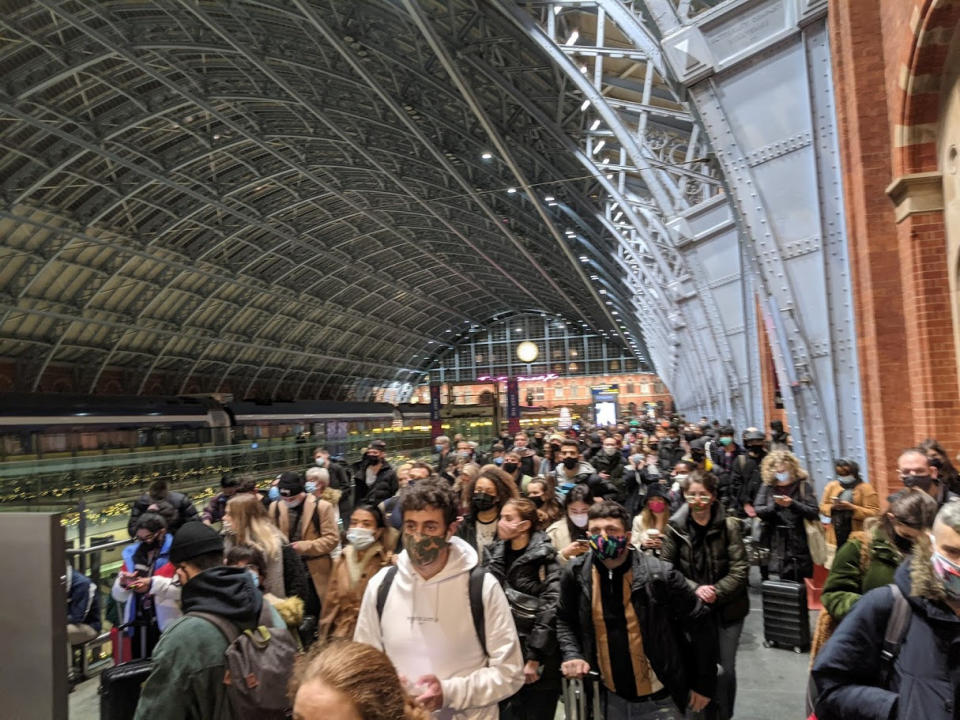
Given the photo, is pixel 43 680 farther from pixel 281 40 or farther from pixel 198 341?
pixel 198 341

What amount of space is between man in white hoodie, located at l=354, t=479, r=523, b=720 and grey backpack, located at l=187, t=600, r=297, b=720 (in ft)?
1.08

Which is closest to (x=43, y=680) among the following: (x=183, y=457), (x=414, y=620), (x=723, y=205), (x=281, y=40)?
(x=414, y=620)

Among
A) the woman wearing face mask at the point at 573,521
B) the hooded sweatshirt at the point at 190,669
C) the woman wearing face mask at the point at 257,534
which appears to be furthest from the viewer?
the woman wearing face mask at the point at 573,521

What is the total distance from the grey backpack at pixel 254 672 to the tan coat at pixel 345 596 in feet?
5.56

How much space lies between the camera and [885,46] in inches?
300

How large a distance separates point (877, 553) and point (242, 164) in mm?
34024

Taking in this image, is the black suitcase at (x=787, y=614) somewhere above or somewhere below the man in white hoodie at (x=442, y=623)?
below

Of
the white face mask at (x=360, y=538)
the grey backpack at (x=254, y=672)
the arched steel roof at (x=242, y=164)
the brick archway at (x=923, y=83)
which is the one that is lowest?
the grey backpack at (x=254, y=672)

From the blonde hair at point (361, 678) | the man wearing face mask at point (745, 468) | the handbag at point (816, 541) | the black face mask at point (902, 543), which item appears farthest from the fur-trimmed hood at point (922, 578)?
the man wearing face mask at point (745, 468)

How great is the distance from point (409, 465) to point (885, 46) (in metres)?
6.66

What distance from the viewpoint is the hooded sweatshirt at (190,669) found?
2.58 metres

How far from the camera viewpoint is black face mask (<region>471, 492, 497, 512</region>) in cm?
522

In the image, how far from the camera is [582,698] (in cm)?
345

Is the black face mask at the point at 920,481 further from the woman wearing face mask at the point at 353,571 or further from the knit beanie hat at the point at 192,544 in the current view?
the knit beanie hat at the point at 192,544
